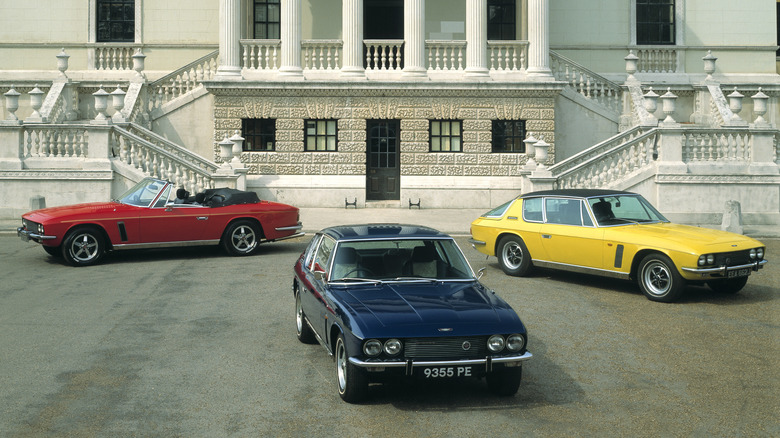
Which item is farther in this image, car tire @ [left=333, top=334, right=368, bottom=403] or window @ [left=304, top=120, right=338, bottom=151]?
window @ [left=304, top=120, right=338, bottom=151]

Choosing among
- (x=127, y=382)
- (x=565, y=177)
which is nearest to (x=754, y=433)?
(x=127, y=382)

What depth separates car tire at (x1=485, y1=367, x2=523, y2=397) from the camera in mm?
8141

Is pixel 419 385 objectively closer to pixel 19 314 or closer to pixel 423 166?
pixel 19 314

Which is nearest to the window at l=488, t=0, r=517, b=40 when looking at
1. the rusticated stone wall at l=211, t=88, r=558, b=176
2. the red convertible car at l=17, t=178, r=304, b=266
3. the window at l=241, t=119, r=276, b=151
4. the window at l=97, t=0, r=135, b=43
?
the rusticated stone wall at l=211, t=88, r=558, b=176

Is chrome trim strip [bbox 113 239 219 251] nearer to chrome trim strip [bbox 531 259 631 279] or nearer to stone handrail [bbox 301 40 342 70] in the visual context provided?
chrome trim strip [bbox 531 259 631 279]

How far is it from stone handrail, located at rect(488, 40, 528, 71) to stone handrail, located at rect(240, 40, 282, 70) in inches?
253

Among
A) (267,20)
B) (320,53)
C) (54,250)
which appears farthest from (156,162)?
(267,20)

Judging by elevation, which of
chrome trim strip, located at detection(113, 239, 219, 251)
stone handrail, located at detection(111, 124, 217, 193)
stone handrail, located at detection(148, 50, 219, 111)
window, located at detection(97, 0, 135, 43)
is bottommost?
chrome trim strip, located at detection(113, 239, 219, 251)

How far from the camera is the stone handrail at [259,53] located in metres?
28.4

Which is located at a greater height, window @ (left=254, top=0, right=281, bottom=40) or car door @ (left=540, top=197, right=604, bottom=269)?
window @ (left=254, top=0, right=281, bottom=40)

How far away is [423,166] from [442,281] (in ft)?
61.9

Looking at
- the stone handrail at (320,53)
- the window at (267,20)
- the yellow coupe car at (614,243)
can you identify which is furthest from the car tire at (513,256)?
the window at (267,20)

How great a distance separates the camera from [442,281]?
937cm

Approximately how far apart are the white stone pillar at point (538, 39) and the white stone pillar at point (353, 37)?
503 cm
